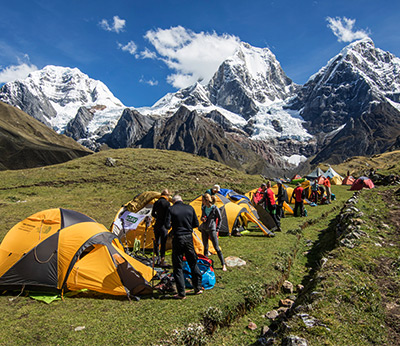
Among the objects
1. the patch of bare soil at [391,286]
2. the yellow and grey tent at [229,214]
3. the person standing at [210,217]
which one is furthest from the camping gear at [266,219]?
the person standing at [210,217]

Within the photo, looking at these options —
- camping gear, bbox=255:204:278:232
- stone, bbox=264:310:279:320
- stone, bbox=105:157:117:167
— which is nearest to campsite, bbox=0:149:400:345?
stone, bbox=264:310:279:320

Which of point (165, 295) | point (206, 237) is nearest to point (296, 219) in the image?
point (206, 237)

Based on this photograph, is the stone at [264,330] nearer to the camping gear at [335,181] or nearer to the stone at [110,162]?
the stone at [110,162]

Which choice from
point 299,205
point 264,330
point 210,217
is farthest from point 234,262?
point 299,205

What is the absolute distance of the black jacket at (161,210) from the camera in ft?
35.9

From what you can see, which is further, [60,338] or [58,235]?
[58,235]

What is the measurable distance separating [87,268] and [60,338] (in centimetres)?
274

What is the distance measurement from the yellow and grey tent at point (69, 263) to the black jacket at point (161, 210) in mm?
2003

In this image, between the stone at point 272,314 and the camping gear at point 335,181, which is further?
the camping gear at point 335,181

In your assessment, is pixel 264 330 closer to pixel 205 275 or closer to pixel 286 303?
pixel 286 303

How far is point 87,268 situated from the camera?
8914 mm

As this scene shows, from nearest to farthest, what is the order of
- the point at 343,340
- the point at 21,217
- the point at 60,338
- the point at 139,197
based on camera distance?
1. the point at 343,340
2. the point at 60,338
3. the point at 139,197
4. the point at 21,217

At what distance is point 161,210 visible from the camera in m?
11.0

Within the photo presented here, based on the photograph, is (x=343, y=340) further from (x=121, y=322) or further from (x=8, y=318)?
(x=8, y=318)
